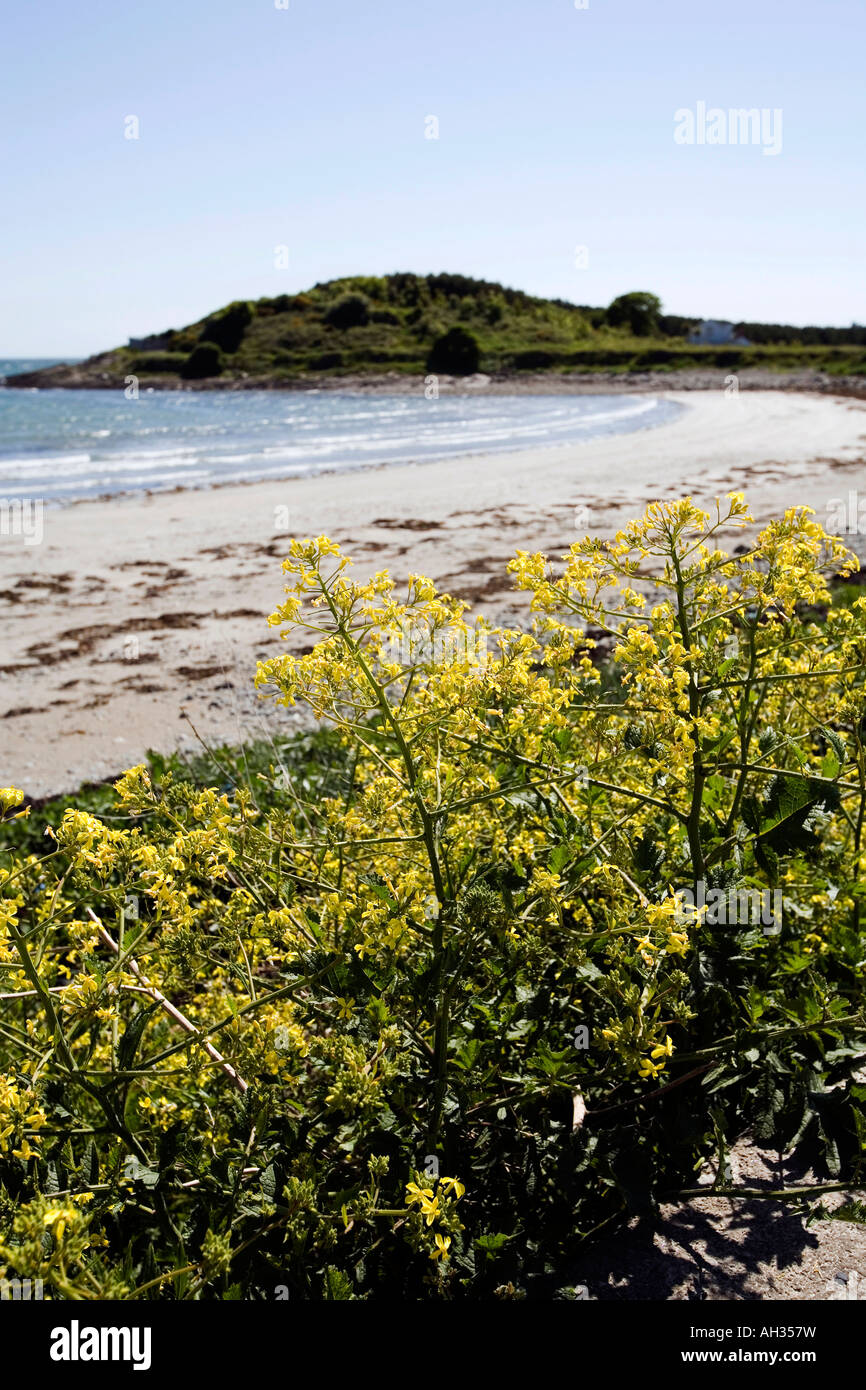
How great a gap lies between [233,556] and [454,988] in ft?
43.1

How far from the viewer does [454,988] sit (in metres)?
1.94

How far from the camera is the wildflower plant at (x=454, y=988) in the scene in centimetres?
191

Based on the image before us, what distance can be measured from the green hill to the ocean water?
2287 cm

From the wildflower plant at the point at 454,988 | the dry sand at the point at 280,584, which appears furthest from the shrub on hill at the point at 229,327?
the wildflower plant at the point at 454,988

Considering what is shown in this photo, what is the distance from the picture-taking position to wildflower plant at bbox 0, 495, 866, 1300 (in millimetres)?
1913

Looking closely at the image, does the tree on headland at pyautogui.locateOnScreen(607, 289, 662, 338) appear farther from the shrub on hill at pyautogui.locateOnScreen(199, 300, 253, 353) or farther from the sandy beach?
the sandy beach

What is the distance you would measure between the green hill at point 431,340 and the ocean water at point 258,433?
22.9 metres

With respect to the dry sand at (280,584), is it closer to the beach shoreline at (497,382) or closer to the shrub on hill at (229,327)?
the beach shoreline at (497,382)

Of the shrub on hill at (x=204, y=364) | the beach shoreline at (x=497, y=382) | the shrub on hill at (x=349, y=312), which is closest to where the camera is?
the beach shoreline at (x=497, y=382)

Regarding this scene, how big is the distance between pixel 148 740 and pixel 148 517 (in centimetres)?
1179

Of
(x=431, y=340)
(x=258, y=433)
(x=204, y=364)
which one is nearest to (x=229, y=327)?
(x=204, y=364)

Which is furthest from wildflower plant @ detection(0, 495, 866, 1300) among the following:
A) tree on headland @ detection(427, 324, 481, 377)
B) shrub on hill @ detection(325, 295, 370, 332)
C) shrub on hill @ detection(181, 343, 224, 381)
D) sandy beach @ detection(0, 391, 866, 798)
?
shrub on hill @ detection(325, 295, 370, 332)

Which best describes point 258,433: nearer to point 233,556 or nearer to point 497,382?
point 233,556
